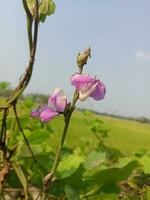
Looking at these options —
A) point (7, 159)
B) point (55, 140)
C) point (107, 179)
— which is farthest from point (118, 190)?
point (55, 140)

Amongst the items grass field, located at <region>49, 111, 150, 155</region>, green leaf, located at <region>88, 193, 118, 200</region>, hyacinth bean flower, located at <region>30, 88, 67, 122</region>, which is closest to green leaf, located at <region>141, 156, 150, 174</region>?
green leaf, located at <region>88, 193, 118, 200</region>

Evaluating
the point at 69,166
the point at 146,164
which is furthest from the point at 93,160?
the point at 146,164

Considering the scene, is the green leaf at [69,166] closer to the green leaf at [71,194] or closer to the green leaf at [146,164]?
the green leaf at [71,194]

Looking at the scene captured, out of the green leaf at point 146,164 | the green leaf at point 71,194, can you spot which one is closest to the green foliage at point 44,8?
the green leaf at point 71,194

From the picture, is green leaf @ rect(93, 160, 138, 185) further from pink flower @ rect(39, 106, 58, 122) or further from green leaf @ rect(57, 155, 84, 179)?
pink flower @ rect(39, 106, 58, 122)

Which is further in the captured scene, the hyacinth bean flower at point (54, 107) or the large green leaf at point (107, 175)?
the large green leaf at point (107, 175)

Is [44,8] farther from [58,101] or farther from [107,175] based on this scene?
[107,175]
